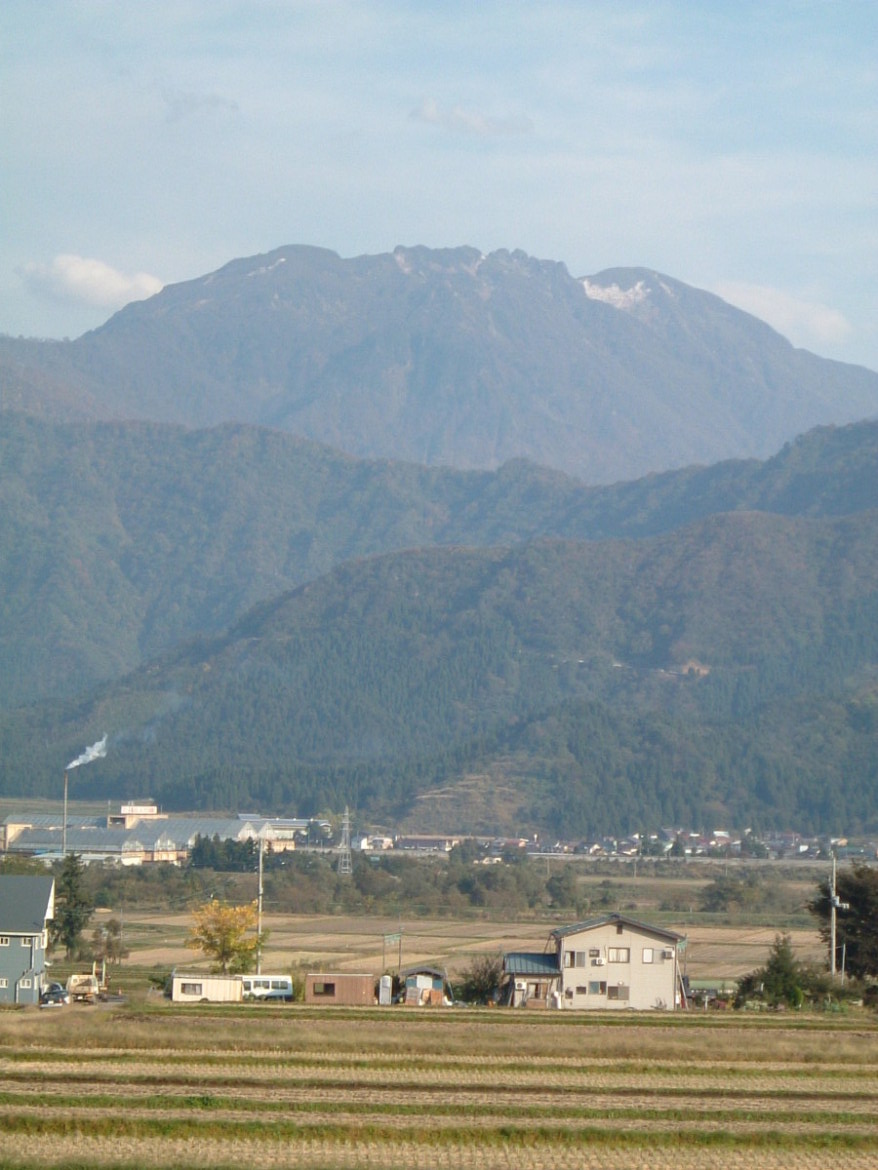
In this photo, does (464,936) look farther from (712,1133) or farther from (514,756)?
(514,756)

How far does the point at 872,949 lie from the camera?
177ft

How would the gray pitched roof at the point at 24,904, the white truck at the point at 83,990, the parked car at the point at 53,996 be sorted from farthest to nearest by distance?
the gray pitched roof at the point at 24,904 < the white truck at the point at 83,990 < the parked car at the point at 53,996

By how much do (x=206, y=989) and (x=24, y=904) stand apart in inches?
207

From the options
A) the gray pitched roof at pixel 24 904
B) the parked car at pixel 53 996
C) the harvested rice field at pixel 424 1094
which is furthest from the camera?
the gray pitched roof at pixel 24 904

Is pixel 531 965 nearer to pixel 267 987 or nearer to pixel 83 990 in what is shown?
pixel 267 987

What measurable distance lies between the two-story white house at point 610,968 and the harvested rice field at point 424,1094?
30.9 feet

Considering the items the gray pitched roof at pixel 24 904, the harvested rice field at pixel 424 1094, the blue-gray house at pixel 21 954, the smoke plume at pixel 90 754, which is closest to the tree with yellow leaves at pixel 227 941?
the gray pitched roof at pixel 24 904

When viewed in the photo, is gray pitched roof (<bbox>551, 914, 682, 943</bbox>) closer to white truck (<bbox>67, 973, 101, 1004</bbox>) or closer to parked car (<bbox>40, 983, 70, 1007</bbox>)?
white truck (<bbox>67, 973, 101, 1004</bbox>)

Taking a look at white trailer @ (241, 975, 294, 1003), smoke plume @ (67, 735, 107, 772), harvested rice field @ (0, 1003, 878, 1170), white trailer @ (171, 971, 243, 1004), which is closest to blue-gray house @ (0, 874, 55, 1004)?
white trailer @ (171, 971, 243, 1004)

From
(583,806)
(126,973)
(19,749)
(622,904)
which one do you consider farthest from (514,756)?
(126,973)

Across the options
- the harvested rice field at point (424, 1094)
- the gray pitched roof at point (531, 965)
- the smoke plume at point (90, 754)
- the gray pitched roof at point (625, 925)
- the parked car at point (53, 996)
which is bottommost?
the parked car at point (53, 996)

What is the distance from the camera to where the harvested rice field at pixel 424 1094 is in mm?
23938

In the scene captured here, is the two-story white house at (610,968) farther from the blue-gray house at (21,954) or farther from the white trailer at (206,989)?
the blue-gray house at (21,954)

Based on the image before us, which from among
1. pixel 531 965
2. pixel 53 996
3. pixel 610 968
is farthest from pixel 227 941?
pixel 610 968
